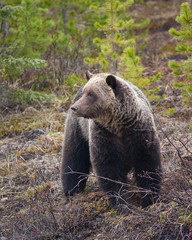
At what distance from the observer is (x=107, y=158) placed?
5238 mm

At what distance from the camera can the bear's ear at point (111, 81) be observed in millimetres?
4941

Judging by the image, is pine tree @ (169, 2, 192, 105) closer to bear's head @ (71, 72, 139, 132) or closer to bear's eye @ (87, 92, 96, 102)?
bear's head @ (71, 72, 139, 132)

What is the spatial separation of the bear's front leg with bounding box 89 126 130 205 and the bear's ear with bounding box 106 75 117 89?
0.59 m

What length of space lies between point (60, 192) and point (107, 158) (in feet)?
5.79

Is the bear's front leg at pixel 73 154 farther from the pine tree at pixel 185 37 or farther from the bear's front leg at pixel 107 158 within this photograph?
the pine tree at pixel 185 37

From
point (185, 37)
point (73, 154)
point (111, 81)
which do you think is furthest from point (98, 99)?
point (185, 37)

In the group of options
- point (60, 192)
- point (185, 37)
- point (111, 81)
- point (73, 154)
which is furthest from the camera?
point (185, 37)

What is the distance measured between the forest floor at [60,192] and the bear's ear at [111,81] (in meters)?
0.75

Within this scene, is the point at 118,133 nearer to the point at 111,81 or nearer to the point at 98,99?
the point at 98,99

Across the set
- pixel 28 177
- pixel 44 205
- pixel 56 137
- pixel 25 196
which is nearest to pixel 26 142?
pixel 56 137

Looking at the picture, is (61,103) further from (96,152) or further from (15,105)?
(96,152)

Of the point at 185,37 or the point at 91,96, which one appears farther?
the point at 185,37

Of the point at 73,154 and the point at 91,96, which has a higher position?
the point at 91,96

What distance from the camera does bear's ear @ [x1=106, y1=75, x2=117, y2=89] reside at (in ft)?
16.2
